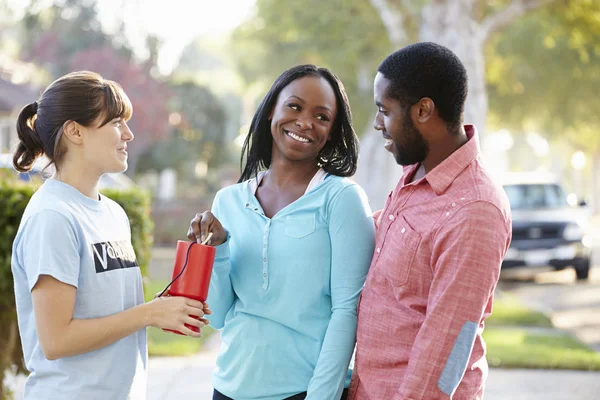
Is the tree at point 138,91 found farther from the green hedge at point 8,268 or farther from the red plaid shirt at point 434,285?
the red plaid shirt at point 434,285

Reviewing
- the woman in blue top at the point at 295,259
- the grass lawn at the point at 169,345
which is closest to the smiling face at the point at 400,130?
the woman in blue top at the point at 295,259

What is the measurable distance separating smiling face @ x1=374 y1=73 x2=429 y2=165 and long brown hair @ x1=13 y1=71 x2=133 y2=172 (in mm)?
892

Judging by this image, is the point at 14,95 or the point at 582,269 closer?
the point at 582,269

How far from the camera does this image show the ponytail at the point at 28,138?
2.80m

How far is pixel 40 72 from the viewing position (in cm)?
2975

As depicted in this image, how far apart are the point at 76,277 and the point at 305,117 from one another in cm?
96

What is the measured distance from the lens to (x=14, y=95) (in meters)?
26.9

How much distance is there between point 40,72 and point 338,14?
15750 millimetres

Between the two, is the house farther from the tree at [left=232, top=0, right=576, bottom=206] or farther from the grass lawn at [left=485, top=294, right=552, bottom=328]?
the grass lawn at [left=485, top=294, right=552, bottom=328]

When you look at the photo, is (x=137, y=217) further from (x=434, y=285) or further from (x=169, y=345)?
(x=434, y=285)

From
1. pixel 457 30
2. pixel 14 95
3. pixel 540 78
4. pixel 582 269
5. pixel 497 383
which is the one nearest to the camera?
pixel 497 383

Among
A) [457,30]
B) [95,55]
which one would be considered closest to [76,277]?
[457,30]

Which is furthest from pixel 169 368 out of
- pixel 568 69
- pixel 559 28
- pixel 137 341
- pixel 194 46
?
pixel 194 46

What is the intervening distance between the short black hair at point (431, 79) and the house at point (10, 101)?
24.6 m
